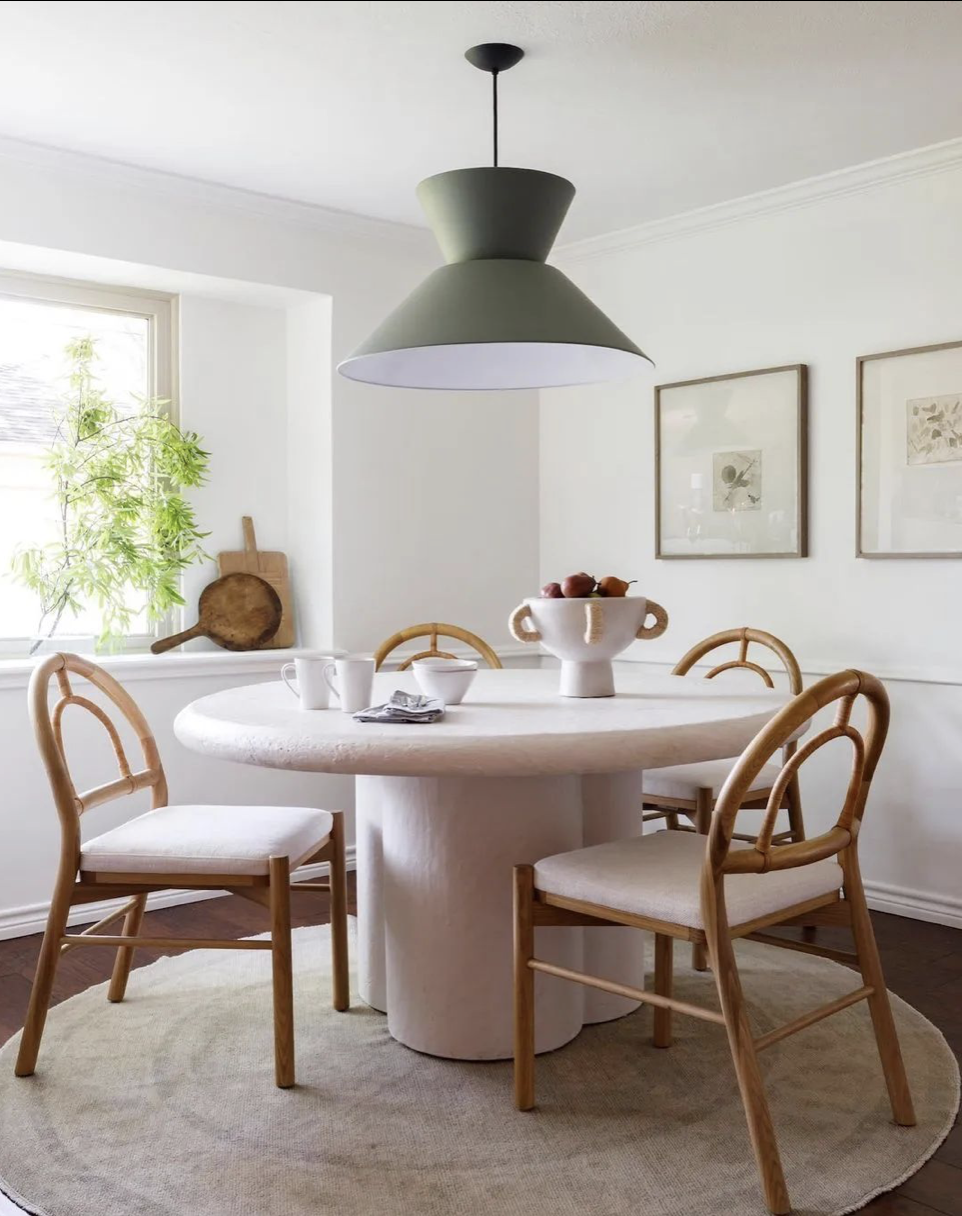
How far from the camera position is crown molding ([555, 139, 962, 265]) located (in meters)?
3.42

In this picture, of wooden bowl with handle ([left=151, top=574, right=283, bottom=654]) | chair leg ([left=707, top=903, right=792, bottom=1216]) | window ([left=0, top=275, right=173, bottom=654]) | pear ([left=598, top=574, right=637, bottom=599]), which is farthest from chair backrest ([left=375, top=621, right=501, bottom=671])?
chair leg ([left=707, top=903, right=792, bottom=1216])

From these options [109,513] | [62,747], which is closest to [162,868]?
[62,747]

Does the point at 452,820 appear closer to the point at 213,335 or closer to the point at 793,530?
the point at 793,530

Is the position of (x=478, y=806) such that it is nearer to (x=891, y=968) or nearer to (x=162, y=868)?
(x=162, y=868)

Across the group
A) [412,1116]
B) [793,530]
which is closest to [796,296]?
[793,530]

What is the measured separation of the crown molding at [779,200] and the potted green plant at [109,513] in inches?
67.1

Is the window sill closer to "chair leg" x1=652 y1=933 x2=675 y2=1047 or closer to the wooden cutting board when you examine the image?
the wooden cutting board

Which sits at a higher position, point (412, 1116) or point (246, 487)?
point (246, 487)

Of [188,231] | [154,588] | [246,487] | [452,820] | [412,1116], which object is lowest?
[412,1116]

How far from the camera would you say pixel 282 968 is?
2.29m

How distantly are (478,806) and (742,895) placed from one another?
24.7 inches

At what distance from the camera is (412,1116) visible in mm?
2213

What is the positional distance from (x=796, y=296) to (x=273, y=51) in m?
1.89

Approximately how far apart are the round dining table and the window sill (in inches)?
41.4
